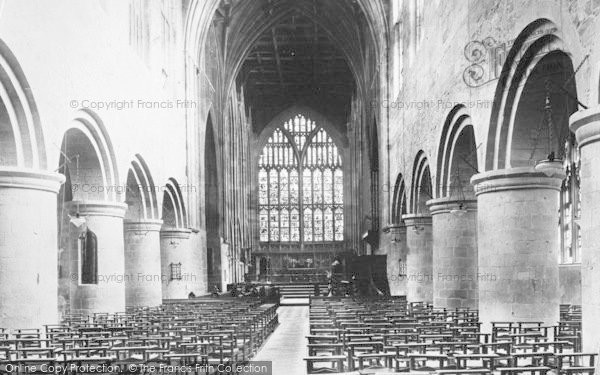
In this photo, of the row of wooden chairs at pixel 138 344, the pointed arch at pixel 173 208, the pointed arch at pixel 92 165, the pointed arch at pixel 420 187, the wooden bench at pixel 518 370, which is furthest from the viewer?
the pointed arch at pixel 173 208

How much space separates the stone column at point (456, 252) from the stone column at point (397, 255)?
364 inches

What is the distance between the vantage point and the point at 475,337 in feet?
36.7

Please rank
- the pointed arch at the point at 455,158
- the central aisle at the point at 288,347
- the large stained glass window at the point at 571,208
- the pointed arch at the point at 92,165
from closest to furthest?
1. the central aisle at the point at 288,347
2. the pointed arch at the point at 455,158
3. the pointed arch at the point at 92,165
4. the large stained glass window at the point at 571,208

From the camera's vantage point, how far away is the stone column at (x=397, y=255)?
2805cm

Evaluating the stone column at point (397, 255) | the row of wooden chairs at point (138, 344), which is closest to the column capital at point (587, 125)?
the row of wooden chairs at point (138, 344)

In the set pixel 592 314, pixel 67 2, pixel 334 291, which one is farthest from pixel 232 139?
pixel 592 314

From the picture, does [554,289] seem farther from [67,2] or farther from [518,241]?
[67,2]

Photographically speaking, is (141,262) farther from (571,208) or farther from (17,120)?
(571,208)

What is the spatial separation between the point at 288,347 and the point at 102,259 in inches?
217

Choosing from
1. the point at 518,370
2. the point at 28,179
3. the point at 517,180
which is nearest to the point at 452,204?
the point at 517,180

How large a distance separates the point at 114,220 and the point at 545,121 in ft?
36.2

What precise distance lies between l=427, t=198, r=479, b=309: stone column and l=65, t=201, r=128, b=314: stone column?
326 inches

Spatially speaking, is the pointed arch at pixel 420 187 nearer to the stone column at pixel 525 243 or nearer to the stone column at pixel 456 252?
the stone column at pixel 456 252

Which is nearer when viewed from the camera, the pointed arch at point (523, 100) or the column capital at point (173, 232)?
the pointed arch at point (523, 100)
